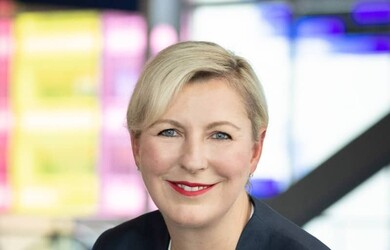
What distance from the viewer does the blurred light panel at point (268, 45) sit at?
7.00 m

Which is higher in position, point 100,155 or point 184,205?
point 184,205

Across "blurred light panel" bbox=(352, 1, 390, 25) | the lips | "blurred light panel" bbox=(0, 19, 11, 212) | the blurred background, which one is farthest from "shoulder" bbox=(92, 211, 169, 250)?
"blurred light panel" bbox=(0, 19, 11, 212)

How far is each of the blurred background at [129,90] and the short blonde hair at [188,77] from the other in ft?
13.5

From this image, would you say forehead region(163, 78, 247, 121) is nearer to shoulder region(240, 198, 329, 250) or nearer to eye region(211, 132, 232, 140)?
eye region(211, 132, 232, 140)

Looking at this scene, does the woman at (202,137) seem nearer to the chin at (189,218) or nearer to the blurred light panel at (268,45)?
the chin at (189,218)

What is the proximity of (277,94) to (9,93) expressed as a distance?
8.43ft

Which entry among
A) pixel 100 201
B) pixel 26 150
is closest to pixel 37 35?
pixel 26 150

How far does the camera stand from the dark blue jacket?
149 centimetres

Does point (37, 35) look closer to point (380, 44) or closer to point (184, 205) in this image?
point (380, 44)

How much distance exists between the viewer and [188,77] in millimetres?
1456

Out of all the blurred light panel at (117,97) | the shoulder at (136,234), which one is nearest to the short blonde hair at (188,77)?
the shoulder at (136,234)

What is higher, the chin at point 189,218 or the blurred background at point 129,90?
the chin at point 189,218

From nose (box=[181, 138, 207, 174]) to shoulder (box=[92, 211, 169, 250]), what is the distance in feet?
1.07

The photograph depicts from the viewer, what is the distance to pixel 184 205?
149cm
